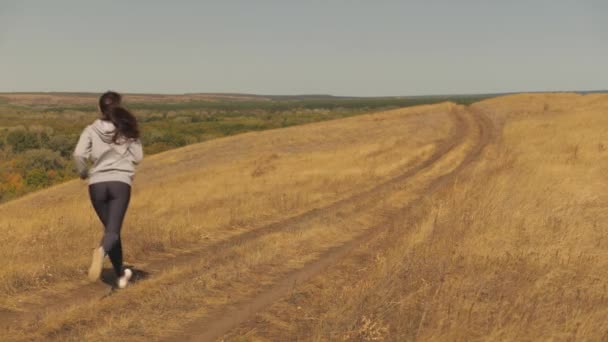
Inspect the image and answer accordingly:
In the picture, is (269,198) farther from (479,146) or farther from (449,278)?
(479,146)

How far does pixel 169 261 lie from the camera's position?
752 centimetres

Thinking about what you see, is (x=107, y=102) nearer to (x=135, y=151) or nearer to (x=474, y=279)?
(x=135, y=151)

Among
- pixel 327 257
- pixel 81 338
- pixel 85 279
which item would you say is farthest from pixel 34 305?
pixel 327 257

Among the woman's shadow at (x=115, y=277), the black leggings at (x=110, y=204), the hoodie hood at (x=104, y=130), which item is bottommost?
the woman's shadow at (x=115, y=277)

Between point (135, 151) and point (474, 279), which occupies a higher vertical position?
point (135, 151)

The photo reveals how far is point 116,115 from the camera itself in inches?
223

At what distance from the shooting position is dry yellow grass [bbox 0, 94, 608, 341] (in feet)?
15.1

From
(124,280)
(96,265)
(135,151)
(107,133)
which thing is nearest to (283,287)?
(124,280)

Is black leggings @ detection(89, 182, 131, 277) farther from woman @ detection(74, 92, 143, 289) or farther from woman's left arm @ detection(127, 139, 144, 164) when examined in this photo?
woman's left arm @ detection(127, 139, 144, 164)

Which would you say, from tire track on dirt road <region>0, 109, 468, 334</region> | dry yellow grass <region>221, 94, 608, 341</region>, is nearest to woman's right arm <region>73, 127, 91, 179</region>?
tire track on dirt road <region>0, 109, 468, 334</region>

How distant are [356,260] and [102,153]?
3.66 metres

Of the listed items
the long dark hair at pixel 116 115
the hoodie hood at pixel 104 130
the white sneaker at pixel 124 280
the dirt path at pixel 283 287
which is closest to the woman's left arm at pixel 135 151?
the long dark hair at pixel 116 115

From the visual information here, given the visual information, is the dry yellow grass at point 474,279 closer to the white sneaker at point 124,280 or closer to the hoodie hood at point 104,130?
the white sneaker at point 124,280

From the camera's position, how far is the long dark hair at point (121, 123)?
5629 mm
